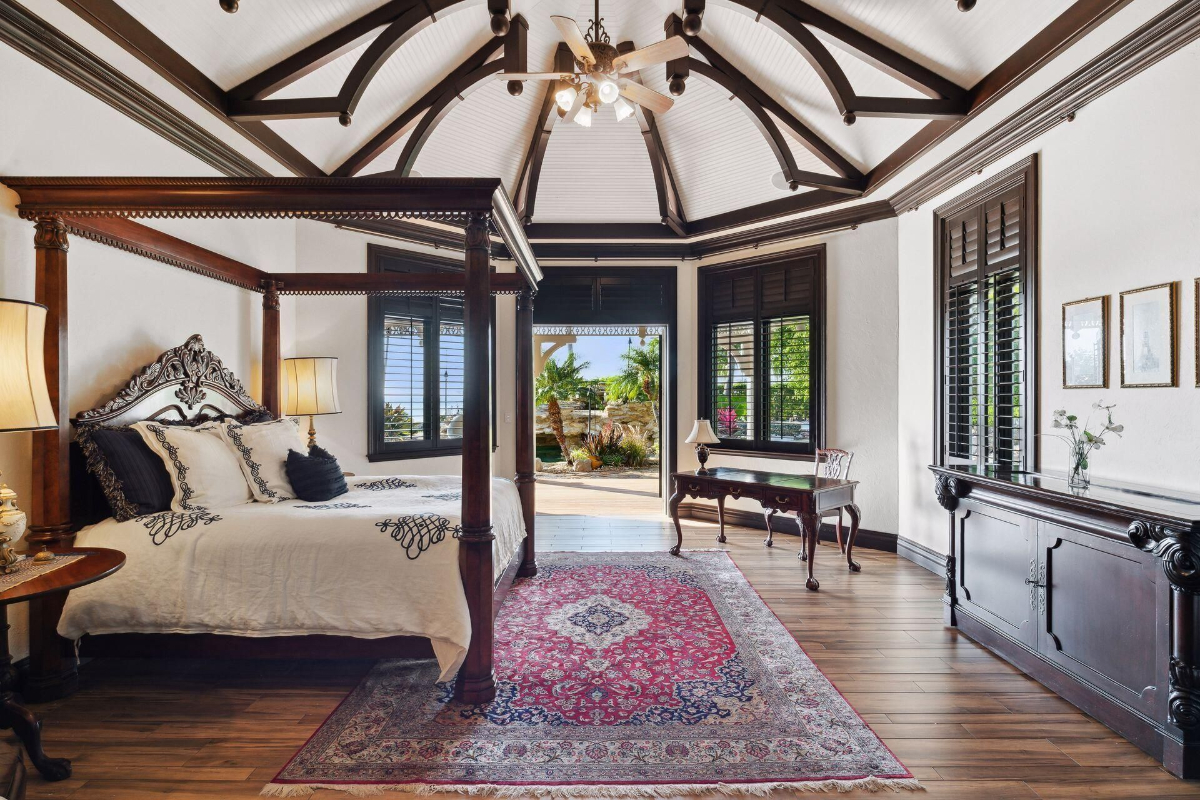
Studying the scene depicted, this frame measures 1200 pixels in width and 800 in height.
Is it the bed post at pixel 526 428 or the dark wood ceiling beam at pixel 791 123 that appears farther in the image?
the dark wood ceiling beam at pixel 791 123

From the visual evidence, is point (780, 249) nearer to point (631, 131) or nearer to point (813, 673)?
point (631, 131)

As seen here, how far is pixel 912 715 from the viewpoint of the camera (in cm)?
273

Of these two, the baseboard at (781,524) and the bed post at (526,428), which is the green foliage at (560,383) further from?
the bed post at (526,428)

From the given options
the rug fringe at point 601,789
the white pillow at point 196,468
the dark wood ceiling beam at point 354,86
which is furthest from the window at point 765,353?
the white pillow at point 196,468

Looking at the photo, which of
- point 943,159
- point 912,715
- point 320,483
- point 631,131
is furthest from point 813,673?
point 631,131

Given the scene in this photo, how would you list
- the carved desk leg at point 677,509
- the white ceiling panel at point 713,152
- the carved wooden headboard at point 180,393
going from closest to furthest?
the carved wooden headboard at point 180,393
the carved desk leg at point 677,509
the white ceiling panel at point 713,152

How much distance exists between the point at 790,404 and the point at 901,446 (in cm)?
117

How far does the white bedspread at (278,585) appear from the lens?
2824 millimetres

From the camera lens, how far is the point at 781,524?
6383mm

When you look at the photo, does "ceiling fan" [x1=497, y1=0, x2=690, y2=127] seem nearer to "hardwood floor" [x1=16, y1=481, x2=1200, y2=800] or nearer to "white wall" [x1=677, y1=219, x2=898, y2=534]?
"white wall" [x1=677, y1=219, x2=898, y2=534]

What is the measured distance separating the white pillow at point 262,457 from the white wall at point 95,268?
66 cm

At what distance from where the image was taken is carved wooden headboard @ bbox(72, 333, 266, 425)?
3.38 meters

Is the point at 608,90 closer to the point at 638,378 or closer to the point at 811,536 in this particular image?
the point at 811,536

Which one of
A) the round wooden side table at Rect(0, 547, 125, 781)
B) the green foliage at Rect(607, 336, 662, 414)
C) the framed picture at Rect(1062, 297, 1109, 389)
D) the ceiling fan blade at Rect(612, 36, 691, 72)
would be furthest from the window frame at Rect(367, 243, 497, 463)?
the green foliage at Rect(607, 336, 662, 414)
